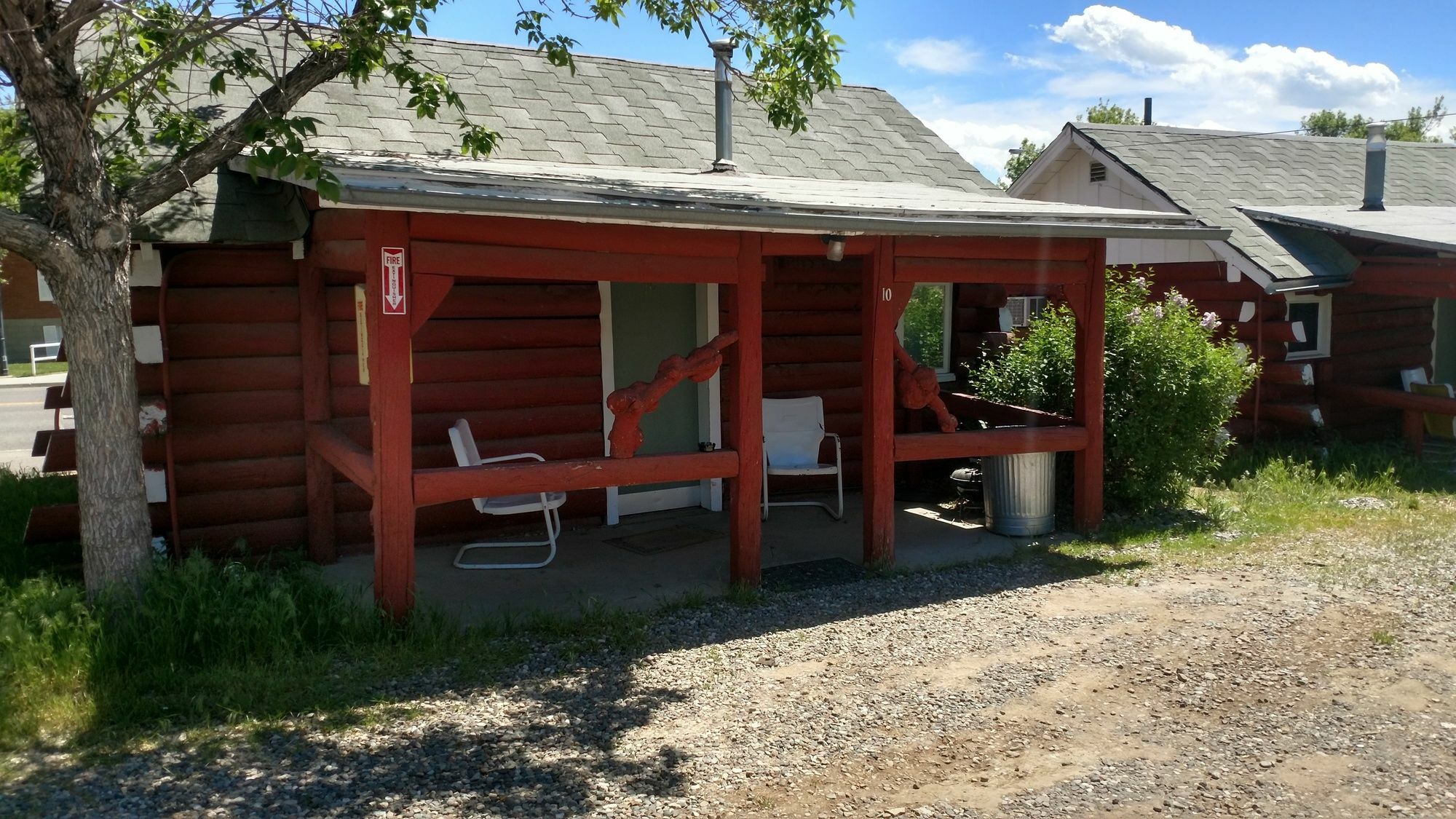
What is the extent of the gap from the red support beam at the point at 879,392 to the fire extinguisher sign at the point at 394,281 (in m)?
2.84

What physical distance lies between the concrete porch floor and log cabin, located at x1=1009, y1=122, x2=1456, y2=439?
4.12m

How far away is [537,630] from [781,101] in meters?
3.94

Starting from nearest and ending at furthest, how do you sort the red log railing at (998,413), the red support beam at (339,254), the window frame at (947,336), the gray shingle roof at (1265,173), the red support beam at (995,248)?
1. the red support beam at (339,254)
2. the red support beam at (995,248)
3. the red log railing at (998,413)
4. the window frame at (947,336)
5. the gray shingle roof at (1265,173)

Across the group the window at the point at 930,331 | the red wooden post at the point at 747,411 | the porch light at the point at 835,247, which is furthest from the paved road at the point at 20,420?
the window at the point at 930,331

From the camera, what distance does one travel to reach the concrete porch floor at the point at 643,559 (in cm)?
640

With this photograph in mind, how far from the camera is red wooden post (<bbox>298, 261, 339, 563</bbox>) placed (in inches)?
274

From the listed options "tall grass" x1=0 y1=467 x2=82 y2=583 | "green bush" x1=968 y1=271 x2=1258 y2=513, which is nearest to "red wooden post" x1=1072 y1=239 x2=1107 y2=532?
"green bush" x1=968 y1=271 x2=1258 y2=513

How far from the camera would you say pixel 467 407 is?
7.74 metres

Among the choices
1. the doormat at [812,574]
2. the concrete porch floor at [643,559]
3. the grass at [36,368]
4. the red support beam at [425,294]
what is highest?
the red support beam at [425,294]

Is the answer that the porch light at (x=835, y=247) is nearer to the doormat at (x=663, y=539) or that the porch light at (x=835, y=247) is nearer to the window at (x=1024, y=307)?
the doormat at (x=663, y=539)

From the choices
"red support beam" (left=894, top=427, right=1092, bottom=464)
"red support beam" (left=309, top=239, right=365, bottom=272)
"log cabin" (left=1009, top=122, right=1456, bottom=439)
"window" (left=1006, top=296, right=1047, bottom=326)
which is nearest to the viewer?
"red support beam" (left=309, top=239, right=365, bottom=272)

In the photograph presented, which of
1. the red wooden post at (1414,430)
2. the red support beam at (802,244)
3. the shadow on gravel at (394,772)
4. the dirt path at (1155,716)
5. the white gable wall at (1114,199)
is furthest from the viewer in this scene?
the white gable wall at (1114,199)

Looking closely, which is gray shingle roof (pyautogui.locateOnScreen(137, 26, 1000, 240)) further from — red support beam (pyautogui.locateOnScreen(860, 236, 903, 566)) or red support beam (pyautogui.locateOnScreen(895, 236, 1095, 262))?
red support beam (pyautogui.locateOnScreen(860, 236, 903, 566))

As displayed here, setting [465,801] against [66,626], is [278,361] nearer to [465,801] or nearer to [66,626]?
[66,626]
